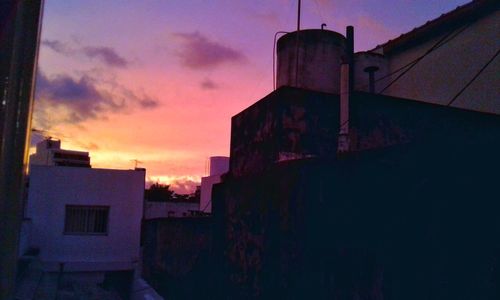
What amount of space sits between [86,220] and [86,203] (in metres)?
0.71

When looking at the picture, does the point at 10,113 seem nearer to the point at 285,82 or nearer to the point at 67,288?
the point at 285,82

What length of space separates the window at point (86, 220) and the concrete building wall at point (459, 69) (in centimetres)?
1182

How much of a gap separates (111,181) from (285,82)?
442 inches

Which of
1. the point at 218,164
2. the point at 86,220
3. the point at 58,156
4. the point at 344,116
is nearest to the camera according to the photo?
the point at 344,116

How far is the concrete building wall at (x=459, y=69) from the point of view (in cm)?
1050

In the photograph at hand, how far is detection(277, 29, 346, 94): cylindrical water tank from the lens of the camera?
31.4ft

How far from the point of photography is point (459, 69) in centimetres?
1123

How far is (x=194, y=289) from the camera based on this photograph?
35.9 ft

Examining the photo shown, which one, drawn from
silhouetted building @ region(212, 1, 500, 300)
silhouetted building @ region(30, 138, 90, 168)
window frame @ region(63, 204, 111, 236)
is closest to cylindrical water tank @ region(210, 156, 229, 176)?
silhouetted building @ region(30, 138, 90, 168)

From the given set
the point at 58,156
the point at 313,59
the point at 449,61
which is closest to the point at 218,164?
the point at 58,156

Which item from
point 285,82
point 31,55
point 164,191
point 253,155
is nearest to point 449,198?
point 253,155

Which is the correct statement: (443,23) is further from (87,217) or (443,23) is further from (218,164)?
(218,164)

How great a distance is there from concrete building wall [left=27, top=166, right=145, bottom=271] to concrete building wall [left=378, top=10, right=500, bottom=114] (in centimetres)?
1117

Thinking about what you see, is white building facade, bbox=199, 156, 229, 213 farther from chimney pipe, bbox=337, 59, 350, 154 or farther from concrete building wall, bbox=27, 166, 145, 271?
chimney pipe, bbox=337, 59, 350, 154
